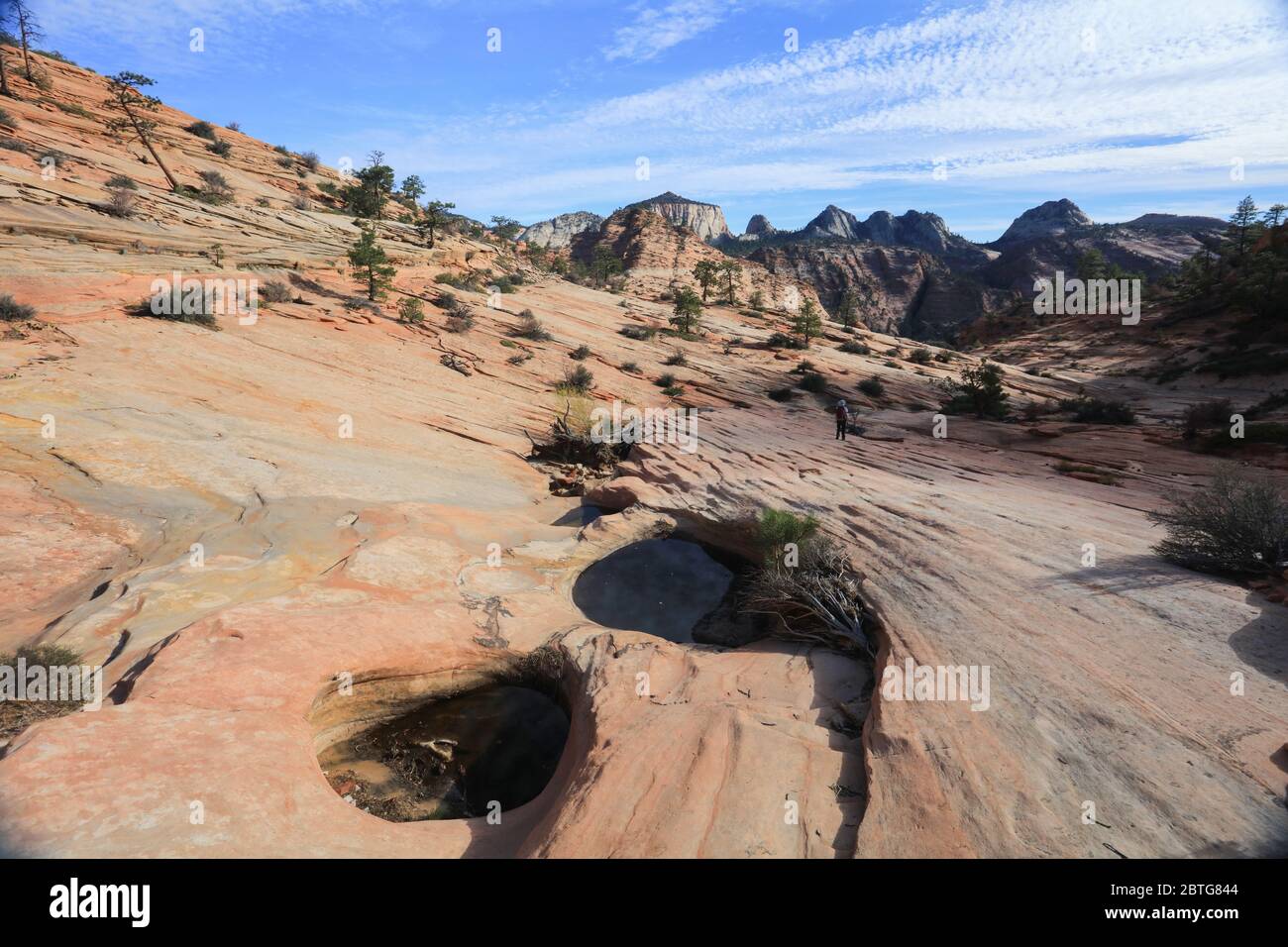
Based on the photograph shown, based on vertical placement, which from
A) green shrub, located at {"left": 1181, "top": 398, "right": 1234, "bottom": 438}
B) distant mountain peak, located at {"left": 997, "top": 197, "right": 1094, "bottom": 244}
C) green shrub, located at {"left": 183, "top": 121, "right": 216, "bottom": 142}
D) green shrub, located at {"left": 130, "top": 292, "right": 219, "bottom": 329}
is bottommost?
green shrub, located at {"left": 1181, "top": 398, "right": 1234, "bottom": 438}

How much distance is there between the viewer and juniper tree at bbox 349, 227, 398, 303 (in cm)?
2197

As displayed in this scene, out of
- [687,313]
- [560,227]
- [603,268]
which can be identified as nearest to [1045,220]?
[560,227]

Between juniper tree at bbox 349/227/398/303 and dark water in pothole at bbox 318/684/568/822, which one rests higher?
juniper tree at bbox 349/227/398/303

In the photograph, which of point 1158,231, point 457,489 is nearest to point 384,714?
point 457,489

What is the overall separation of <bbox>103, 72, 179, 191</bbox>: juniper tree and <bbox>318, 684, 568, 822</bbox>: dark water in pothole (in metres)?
31.8

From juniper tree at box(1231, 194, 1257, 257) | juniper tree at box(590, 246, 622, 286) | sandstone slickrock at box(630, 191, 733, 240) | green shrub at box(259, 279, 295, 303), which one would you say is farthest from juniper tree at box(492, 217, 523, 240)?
sandstone slickrock at box(630, 191, 733, 240)

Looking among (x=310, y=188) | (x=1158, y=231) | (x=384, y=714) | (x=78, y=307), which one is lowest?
(x=384, y=714)

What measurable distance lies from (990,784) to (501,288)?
107 ft

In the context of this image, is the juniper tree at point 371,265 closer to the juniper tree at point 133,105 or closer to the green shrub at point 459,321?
the green shrub at point 459,321

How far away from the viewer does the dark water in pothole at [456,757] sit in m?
6.07

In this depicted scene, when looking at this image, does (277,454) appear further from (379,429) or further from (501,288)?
(501,288)

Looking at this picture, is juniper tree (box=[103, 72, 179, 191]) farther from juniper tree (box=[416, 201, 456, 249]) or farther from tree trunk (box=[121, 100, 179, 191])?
juniper tree (box=[416, 201, 456, 249])

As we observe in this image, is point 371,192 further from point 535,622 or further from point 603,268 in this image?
point 535,622
